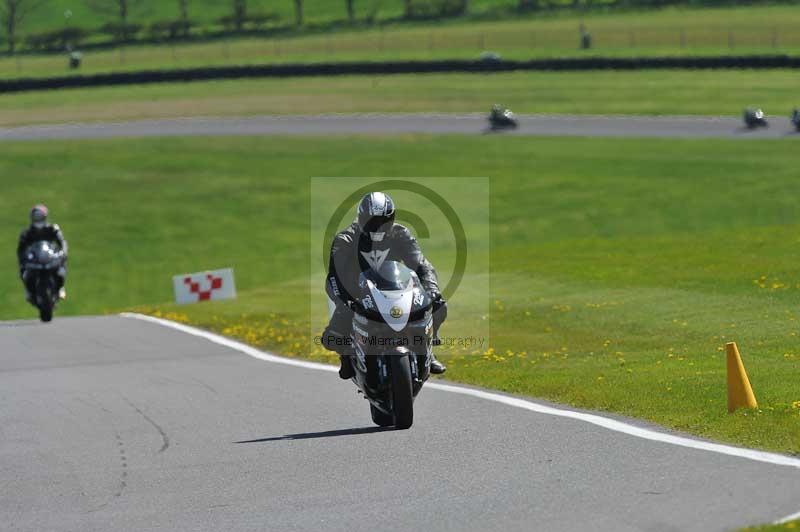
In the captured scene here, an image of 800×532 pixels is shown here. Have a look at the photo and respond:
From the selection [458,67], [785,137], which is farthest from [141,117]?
[785,137]

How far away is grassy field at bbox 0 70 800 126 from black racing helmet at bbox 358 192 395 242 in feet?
155

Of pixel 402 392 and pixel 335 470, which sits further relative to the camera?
pixel 402 392

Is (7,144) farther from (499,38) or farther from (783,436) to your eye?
(783,436)

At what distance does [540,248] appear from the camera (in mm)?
33938

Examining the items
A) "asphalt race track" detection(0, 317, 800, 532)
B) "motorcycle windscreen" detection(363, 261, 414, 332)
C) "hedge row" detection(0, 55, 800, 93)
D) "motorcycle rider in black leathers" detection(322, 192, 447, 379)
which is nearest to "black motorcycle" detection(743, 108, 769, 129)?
"hedge row" detection(0, 55, 800, 93)

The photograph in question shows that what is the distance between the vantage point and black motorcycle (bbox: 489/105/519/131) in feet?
183

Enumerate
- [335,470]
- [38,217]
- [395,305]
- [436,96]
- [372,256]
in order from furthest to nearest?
[436,96], [38,217], [372,256], [395,305], [335,470]

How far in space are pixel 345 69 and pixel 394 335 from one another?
62317 millimetres

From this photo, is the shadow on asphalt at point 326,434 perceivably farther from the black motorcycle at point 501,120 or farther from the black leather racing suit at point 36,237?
the black motorcycle at point 501,120

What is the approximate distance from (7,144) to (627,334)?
136ft

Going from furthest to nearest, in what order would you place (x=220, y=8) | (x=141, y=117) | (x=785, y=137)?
(x=220, y=8)
(x=141, y=117)
(x=785, y=137)

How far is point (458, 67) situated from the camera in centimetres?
7162

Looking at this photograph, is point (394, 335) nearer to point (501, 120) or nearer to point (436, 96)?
point (501, 120)

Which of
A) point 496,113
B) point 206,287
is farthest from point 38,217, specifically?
point 496,113
